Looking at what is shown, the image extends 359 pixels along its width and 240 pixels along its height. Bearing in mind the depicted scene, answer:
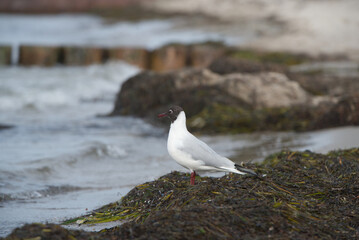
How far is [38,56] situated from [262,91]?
679 inches

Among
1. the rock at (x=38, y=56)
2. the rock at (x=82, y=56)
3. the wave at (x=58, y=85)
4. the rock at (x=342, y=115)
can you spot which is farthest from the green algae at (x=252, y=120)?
the rock at (x=38, y=56)

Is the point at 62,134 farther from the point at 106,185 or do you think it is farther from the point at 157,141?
the point at 106,185

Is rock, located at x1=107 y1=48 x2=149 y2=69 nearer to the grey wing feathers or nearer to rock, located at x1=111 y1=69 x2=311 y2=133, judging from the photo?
rock, located at x1=111 y1=69 x2=311 y2=133

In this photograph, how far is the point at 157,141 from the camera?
8773 millimetres

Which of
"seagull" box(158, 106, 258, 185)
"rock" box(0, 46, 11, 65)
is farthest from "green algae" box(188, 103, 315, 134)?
"rock" box(0, 46, 11, 65)

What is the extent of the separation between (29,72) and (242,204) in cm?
2151

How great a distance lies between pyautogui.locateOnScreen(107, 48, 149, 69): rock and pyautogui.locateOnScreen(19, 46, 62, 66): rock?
273 centimetres

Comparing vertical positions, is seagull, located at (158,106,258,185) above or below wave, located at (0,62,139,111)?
above

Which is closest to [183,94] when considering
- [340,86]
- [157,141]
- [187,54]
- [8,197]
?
[157,141]

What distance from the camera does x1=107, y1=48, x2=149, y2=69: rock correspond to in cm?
2550

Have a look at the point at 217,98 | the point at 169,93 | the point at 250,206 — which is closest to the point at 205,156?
the point at 250,206

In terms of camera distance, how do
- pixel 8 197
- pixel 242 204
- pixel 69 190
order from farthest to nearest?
pixel 69 190
pixel 8 197
pixel 242 204

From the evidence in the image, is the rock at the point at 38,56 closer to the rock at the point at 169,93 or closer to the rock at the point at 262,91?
the rock at the point at 169,93

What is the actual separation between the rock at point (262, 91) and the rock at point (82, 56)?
15898mm
